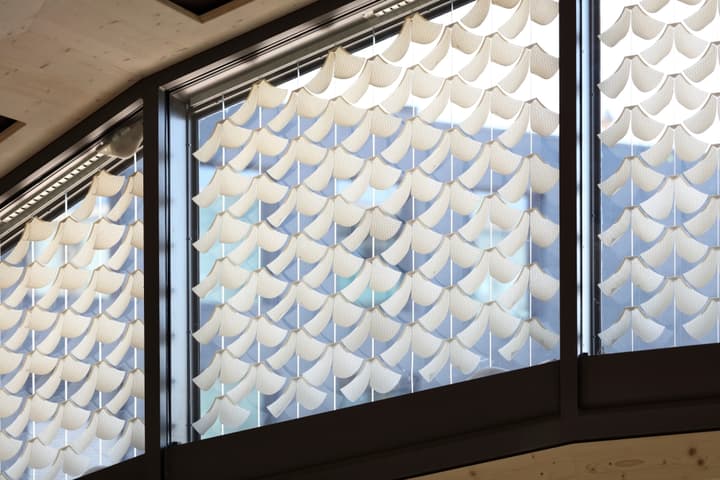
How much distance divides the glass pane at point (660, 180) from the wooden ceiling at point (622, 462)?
30 centimetres

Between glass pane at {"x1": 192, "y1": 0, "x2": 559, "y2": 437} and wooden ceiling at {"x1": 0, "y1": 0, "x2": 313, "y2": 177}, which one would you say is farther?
wooden ceiling at {"x1": 0, "y1": 0, "x2": 313, "y2": 177}

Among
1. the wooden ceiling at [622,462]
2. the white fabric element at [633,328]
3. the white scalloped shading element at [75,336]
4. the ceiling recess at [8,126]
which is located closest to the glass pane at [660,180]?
the white fabric element at [633,328]

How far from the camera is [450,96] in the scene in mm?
3686

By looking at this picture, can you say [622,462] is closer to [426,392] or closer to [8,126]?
[426,392]

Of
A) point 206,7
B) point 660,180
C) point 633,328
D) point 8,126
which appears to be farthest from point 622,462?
point 8,126

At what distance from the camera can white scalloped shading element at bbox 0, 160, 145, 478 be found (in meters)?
4.34

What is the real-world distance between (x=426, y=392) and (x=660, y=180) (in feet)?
3.22

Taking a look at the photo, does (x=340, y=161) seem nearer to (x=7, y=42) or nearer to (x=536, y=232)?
(x=536, y=232)

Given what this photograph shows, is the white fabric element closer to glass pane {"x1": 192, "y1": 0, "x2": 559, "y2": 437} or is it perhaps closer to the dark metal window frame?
the dark metal window frame

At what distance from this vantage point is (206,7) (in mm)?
3881

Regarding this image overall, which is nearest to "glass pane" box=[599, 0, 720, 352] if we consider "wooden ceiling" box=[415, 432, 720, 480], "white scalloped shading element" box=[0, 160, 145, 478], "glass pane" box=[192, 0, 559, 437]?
"glass pane" box=[192, 0, 559, 437]

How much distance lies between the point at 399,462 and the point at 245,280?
92 cm

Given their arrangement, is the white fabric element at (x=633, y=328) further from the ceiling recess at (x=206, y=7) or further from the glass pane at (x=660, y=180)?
the ceiling recess at (x=206, y=7)

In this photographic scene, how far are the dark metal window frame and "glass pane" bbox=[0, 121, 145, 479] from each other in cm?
15
